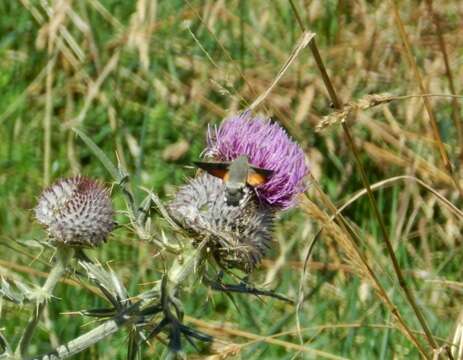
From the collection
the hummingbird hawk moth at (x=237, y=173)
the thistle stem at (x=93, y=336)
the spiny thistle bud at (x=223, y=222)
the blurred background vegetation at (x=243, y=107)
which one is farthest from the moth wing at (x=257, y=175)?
the blurred background vegetation at (x=243, y=107)

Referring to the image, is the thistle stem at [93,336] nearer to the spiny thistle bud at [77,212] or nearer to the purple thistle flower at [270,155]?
the spiny thistle bud at [77,212]

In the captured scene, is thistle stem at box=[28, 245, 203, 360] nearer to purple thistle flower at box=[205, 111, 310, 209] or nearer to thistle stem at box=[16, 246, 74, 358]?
thistle stem at box=[16, 246, 74, 358]

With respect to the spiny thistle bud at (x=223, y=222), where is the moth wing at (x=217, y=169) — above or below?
above

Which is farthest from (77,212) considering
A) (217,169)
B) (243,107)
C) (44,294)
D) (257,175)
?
(243,107)

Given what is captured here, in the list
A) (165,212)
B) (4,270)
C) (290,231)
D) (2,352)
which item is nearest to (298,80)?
(290,231)

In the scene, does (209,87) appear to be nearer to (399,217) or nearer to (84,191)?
(399,217)

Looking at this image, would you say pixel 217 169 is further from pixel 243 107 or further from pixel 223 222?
pixel 243 107
